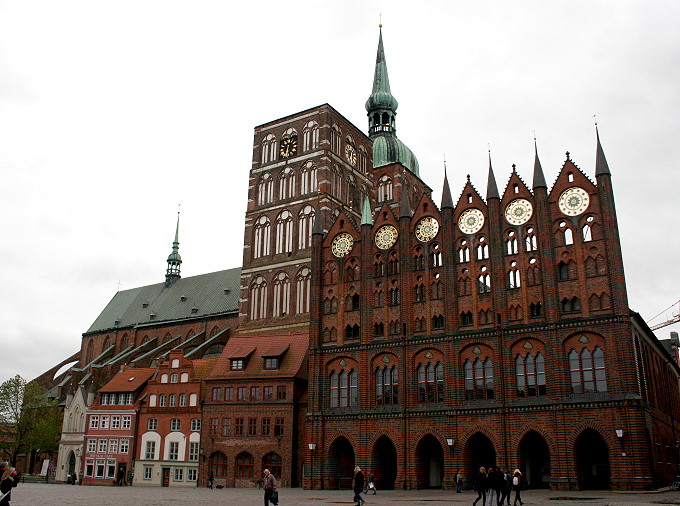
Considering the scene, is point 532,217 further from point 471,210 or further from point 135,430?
point 135,430

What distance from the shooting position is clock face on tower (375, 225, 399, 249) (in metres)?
54.8

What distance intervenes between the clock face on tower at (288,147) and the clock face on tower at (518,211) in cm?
3329

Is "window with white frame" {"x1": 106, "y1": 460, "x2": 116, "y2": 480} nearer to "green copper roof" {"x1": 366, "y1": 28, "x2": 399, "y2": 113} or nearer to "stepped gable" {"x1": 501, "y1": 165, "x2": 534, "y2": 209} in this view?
"stepped gable" {"x1": 501, "y1": 165, "x2": 534, "y2": 209}

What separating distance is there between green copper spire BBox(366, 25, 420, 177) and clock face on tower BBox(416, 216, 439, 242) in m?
35.5

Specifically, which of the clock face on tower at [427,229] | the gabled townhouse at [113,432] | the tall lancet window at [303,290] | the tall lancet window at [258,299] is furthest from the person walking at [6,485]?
the tall lancet window at [258,299]

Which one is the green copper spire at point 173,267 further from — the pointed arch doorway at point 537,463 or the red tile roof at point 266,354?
the pointed arch doorway at point 537,463

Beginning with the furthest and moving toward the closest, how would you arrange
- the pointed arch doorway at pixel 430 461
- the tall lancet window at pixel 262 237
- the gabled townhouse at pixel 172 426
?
the tall lancet window at pixel 262 237 → the gabled townhouse at pixel 172 426 → the pointed arch doorway at pixel 430 461

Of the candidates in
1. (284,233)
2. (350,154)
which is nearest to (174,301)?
(284,233)

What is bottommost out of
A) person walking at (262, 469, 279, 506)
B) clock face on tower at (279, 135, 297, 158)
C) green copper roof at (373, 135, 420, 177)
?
person walking at (262, 469, 279, 506)

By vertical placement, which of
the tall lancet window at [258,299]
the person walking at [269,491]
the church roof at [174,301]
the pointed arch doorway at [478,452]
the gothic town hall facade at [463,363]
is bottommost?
the person walking at [269,491]

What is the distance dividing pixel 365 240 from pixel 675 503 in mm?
31088

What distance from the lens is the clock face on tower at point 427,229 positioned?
52.8 metres

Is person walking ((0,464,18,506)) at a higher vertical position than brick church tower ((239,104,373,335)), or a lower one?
lower

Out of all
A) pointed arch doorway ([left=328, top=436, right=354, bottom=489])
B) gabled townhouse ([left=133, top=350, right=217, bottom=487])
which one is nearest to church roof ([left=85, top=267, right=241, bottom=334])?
gabled townhouse ([left=133, top=350, right=217, bottom=487])
